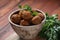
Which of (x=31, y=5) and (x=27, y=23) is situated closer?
(x=27, y=23)

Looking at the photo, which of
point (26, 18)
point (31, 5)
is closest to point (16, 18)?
point (26, 18)

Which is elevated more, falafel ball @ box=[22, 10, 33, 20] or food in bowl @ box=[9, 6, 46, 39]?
falafel ball @ box=[22, 10, 33, 20]

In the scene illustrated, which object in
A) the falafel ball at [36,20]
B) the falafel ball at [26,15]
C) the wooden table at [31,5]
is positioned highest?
the falafel ball at [26,15]

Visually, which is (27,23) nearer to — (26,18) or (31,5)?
(26,18)

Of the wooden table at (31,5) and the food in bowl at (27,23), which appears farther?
the wooden table at (31,5)

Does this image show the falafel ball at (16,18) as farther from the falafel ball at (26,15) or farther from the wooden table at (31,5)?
the wooden table at (31,5)

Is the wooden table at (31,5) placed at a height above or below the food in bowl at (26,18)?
below

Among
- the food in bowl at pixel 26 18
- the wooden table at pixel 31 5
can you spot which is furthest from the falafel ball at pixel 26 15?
the wooden table at pixel 31 5

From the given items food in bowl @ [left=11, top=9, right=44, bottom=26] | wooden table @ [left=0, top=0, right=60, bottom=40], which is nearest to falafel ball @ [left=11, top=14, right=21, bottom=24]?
food in bowl @ [left=11, top=9, right=44, bottom=26]

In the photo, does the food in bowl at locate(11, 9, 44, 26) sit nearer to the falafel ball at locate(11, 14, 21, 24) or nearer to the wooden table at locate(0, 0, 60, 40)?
the falafel ball at locate(11, 14, 21, 24)

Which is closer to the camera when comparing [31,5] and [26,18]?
[26,18]

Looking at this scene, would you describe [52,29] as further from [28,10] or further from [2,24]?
[2,24]

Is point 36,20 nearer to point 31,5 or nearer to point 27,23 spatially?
point 27,23
